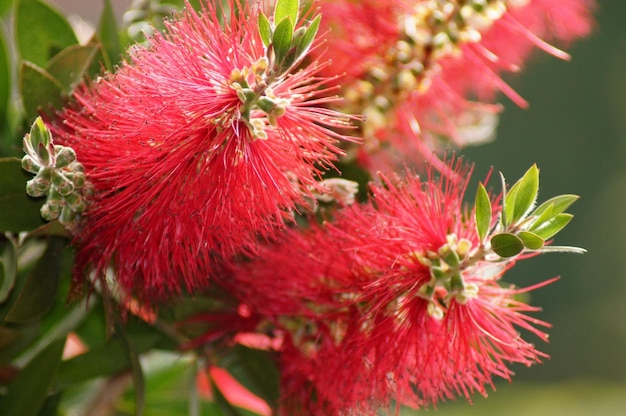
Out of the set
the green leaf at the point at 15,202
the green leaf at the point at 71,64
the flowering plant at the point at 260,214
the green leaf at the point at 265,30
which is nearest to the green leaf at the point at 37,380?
the flowering plant at the point at 260,214

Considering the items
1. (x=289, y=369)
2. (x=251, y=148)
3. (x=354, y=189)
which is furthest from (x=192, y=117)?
(x=289, y=369)

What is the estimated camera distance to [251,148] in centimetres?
51

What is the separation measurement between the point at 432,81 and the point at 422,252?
231 mm

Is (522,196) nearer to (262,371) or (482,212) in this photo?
(482,212)

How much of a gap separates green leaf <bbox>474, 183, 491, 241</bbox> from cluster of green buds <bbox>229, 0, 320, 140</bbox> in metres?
0.14

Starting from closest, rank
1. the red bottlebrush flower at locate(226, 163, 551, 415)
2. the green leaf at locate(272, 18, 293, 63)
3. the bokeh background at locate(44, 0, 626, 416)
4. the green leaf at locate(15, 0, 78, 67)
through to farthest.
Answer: the green leaf at locate(272, 18, 293, 63)
the red bottlebrush flower at locate(226, 163, 551, 415)
the green leaf at locate(15, 0, 78, 67)
the bokeh background at locate(44, 0, 626, 416)

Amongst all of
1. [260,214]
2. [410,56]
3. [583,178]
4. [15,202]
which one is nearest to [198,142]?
[260,214]

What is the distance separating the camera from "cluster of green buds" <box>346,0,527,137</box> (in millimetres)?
685

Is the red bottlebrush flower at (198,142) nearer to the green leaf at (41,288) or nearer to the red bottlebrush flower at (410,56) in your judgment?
the green leaf at (41,288)

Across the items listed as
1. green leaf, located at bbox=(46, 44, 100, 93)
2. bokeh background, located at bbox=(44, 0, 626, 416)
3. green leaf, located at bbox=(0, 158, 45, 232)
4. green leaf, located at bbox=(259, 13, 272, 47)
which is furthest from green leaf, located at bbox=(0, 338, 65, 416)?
bokeh background, located at bbox=(44, 0, 626, 416)

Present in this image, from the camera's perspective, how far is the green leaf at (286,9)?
0.48m

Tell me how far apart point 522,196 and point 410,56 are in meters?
0.23

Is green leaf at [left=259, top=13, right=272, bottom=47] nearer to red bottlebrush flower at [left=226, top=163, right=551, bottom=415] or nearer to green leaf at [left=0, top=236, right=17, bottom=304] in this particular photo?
red bottlebrush flower at [left=226, top=163, right=551, bottom=415]

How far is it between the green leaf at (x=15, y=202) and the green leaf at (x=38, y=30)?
146 mm
